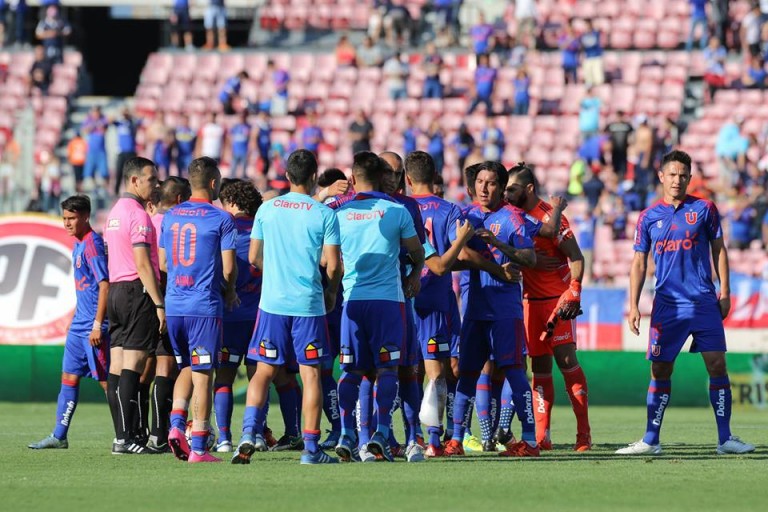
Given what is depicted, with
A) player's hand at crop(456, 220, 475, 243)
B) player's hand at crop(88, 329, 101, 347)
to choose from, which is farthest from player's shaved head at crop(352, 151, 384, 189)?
player's hand at crop(88, 329, 101, 347)

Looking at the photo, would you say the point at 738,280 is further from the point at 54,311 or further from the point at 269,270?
the point at 269,270

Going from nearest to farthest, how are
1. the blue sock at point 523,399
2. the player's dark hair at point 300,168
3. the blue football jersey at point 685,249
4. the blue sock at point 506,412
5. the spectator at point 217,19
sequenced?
the player's dark hair at point 300,168 → the blue sock at point 523,399 → the blue football jersey at point 685,249 → the blue sock at point 506,412 → the spectator at point 217,19

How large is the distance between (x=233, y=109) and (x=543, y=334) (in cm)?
2083

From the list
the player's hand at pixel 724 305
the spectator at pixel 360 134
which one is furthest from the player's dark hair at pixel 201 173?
the spectator at pixel 360 134

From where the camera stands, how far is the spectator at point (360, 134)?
98.8ft

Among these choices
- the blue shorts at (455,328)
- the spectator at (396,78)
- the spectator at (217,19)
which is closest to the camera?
the blue shorts at (455,328)

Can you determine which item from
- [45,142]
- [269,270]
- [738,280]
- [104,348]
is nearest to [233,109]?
[45,142]

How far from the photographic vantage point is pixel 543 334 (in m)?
13.2

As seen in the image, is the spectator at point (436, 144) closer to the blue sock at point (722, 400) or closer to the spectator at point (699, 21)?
the spectator at point (699, 21)

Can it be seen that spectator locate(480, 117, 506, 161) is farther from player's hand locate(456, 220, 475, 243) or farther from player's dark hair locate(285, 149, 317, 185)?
player's dark hair locate(285, 149, 317, 185)

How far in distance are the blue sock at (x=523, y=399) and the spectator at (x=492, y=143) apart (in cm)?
1747

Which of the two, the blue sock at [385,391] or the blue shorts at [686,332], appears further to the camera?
the blue shorts at [686,332]

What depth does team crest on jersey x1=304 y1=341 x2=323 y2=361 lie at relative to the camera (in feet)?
36.7

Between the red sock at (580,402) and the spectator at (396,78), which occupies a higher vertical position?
the spectator at (396,78)
